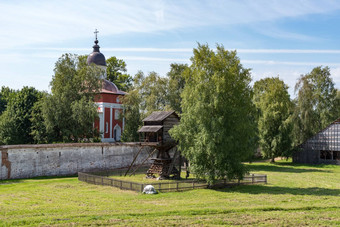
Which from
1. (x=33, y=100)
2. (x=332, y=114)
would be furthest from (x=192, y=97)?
(x=332, y=114)

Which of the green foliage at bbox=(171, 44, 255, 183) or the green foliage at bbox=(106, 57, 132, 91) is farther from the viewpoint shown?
the green foliage at bbox=(106, 57, 132, 91)

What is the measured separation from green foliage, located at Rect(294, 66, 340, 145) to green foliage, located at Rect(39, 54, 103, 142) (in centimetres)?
3043

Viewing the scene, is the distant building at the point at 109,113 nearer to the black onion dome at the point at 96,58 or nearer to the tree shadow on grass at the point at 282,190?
the black onion dome at the point at 96,58

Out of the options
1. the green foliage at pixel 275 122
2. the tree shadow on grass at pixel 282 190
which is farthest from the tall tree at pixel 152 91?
the tree shadow on grass at pixel 282 190

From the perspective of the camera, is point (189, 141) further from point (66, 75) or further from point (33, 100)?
point (33, 100)

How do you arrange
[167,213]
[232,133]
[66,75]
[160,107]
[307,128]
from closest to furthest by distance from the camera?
[167,213] < [232,133] < [66,75] < [160,107] < [307,128]

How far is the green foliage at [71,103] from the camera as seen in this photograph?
139ft

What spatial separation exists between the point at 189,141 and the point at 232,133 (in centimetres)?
331

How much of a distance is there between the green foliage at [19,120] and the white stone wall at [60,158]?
423 inches

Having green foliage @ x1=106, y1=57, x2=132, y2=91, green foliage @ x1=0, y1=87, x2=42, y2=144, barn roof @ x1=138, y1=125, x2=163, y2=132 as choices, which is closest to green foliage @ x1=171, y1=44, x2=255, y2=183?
barn roof @ x1=138, y1=125, x2=163, y2=132

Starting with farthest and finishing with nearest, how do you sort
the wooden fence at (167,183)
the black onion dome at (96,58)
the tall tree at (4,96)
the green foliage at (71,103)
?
1. the tall tree at (4,96)
2. the black onion dome at (96,58)
3. the green foliage at (71,103)
4. the wooden fence at (167,183)

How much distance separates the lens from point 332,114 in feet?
189

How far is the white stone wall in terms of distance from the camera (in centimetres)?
3297

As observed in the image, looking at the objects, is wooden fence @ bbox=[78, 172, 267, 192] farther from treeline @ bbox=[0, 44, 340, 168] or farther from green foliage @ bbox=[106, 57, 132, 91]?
green foliage @ bbox=[106, 57, 132, 91]
